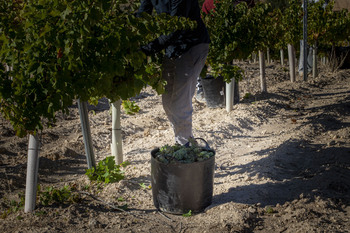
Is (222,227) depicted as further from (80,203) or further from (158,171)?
(80,203)

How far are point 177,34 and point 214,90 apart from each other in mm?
3671

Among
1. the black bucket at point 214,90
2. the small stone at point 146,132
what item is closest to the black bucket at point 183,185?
the small stone at point 146,132

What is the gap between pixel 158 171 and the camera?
9.86 ft

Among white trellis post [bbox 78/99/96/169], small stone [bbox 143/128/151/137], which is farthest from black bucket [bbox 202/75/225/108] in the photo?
white trellis post [bbox 78/99/96/169]

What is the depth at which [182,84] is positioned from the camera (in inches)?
140

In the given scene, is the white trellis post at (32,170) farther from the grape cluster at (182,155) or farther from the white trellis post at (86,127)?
the grape cluster at (182,155)

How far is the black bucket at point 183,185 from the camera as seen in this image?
2.91 meters

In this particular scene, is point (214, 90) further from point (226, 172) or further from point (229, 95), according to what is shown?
point (226, 172)

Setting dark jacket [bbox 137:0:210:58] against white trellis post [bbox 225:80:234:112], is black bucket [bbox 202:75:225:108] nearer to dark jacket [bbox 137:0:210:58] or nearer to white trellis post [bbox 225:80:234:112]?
white trellis post [bbox 225:80:234:112]

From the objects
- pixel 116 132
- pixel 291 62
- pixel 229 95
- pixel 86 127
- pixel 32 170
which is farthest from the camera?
pixel 291 62

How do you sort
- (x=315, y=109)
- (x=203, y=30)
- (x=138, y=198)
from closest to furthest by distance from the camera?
(x=138, y=198), (x=203, y=30), (x=315, y=109)

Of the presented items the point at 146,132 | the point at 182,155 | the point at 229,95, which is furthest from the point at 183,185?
the point at 229,95

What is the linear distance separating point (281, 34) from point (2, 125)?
730 cm

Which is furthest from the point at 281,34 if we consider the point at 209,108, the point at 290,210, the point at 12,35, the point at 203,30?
the point at 12,35
